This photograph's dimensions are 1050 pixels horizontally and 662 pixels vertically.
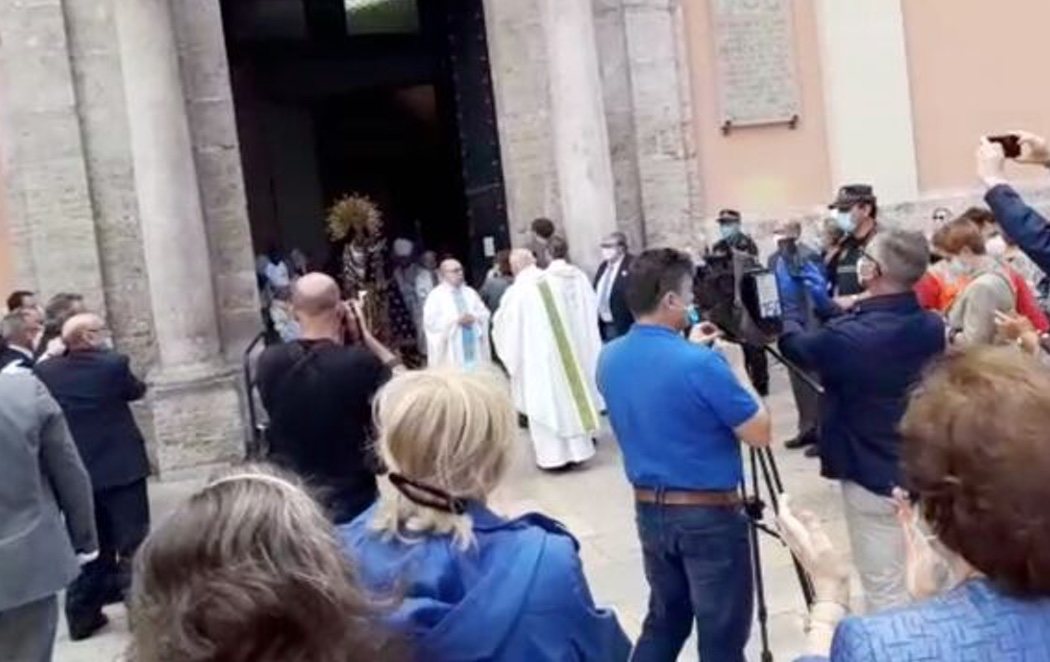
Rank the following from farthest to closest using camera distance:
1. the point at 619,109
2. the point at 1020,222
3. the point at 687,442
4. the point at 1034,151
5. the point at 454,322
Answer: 1. the point at 619,109
2. the point at 454,322
3. the point at 687,442
4. the point at 1020,222
5. the point at 1034,151

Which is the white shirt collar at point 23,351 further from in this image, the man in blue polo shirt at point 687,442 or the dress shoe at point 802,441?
the dress shoe at point 802,441

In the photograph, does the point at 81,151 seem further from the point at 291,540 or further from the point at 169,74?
the point at 291,540

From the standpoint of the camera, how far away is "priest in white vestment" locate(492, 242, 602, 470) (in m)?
9.51

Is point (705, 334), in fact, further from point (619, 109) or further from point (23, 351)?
point (619, 109)

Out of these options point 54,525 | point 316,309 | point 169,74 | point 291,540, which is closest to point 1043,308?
point 316,309

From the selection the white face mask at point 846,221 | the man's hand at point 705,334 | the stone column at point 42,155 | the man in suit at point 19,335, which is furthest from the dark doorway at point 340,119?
the man's hand at point 705,334

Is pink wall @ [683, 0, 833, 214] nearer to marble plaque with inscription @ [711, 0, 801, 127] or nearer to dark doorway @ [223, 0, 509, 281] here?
marble plaque with inscription @ [711, 0, 801, 127]

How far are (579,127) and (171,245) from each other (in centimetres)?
332

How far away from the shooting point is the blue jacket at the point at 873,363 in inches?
173

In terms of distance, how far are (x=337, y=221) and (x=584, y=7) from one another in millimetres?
→ 5368

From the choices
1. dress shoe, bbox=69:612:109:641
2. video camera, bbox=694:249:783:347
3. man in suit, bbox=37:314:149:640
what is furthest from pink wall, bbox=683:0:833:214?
video camera, bbox=694:249:783:347

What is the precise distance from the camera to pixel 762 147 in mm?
12383

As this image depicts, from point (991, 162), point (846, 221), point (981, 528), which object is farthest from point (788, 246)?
point (981, 528)

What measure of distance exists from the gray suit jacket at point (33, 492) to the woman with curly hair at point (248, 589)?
316 cm
